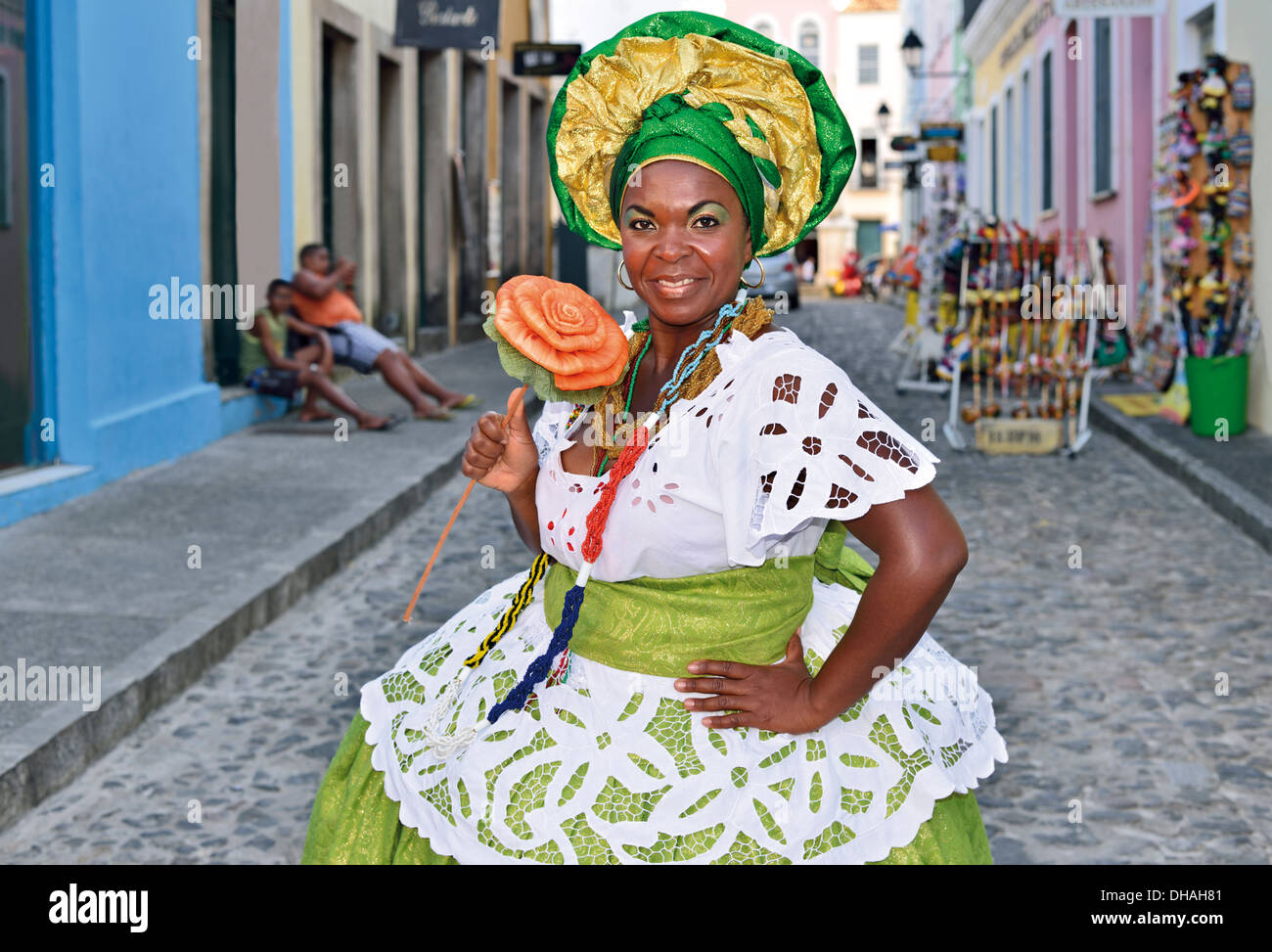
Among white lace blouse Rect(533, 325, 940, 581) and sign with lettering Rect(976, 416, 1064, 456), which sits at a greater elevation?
white lace blouse Rect(533, 325, 940, 581)

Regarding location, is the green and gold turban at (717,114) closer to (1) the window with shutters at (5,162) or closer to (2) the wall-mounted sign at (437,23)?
(1) the window with shutters at (5,162)

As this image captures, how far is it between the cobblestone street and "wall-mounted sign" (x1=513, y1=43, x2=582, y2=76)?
1170cm

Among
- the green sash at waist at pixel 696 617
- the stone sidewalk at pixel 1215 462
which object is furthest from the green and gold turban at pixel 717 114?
the stone sidewalk at pixel 1215 462

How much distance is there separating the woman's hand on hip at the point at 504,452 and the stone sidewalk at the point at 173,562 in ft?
7.17

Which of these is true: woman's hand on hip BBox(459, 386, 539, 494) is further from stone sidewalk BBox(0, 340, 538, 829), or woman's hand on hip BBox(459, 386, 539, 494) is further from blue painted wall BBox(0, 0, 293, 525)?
blue painted wall BBox(0, 0, 293, 525)

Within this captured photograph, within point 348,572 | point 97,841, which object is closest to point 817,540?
point 97,841

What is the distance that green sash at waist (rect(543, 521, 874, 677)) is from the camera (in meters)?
2.05

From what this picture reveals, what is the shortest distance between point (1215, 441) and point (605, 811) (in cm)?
927

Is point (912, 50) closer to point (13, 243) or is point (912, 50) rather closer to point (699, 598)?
point (13, 243)

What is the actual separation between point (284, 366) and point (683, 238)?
946cm

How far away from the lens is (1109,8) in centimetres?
1259

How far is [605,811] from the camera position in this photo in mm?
1971

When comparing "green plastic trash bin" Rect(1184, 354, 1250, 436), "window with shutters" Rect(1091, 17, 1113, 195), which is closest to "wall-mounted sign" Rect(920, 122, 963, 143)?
"window with shutters" Rect(1091, 17, 1113, 195)
